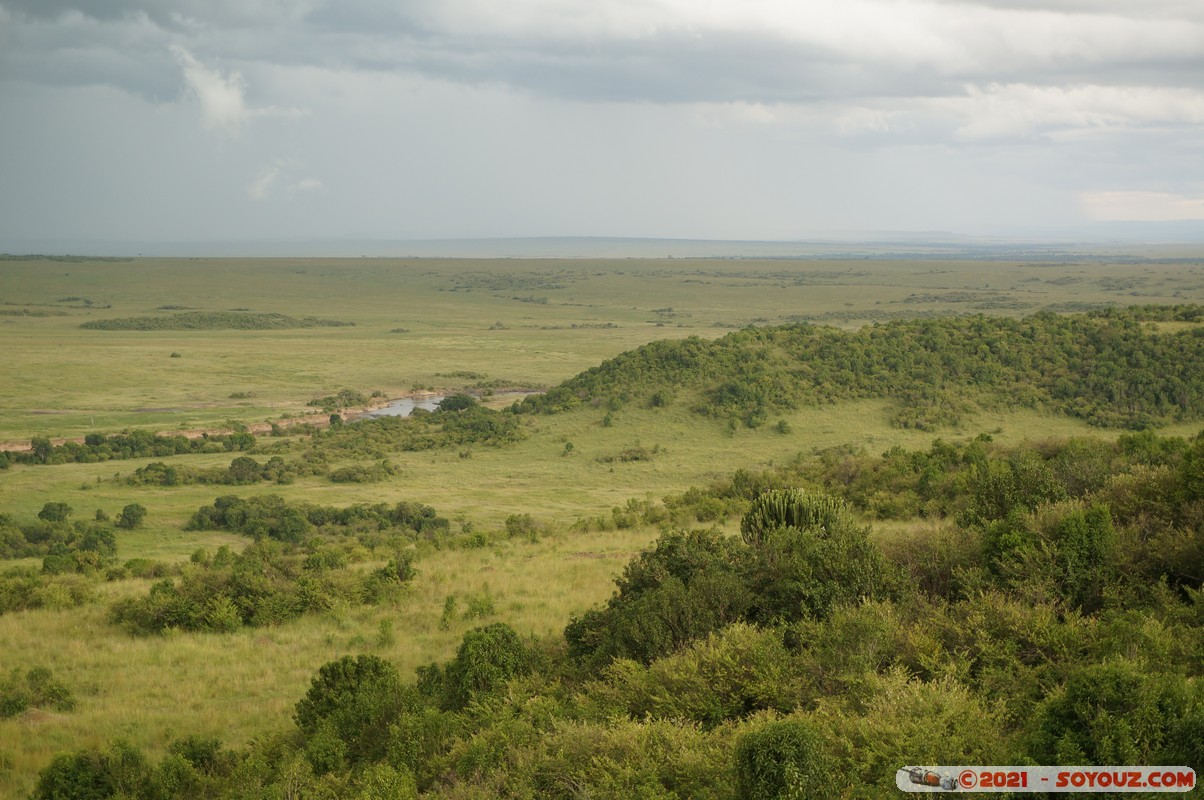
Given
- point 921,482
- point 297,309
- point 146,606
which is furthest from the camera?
point 297,309

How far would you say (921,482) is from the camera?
71.6 feet

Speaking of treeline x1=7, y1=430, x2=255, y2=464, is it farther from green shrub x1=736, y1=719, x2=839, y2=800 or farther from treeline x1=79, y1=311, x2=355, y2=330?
treeline x1=79, y1=311, x2=355, y2=330

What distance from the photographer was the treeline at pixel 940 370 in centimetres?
3556

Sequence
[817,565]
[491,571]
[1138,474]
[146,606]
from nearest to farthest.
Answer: [817,565]
[1138,474]
[146,606]
[491,571]

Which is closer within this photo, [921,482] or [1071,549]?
[1071,549]

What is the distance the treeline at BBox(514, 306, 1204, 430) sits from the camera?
1400 inches

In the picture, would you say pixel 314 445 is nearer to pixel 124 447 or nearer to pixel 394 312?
pixel 124 447

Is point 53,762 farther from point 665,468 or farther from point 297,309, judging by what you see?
point 297,309

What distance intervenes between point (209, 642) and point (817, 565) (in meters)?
9.21

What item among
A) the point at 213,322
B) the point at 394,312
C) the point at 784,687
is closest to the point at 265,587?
the point at 784,687

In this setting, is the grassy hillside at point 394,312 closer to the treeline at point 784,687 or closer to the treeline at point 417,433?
the treeline at point 417,433

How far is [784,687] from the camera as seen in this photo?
8406mm

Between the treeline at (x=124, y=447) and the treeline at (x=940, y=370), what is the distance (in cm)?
1241

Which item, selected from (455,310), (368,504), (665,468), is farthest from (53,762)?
(455,310)
